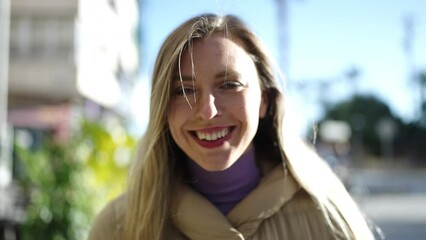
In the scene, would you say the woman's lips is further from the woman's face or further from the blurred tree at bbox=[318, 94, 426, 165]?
the blurred tree at bbox=[318, 94, 426, 165]

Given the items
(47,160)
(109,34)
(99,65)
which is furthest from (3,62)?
(109,34)

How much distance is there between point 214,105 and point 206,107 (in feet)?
0.09

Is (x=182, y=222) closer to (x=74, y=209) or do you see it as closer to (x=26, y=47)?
(x=74, y=209)

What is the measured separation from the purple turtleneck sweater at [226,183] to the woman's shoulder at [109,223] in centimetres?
25

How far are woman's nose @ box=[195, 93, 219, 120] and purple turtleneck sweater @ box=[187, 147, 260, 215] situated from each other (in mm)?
231

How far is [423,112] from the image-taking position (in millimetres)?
52406

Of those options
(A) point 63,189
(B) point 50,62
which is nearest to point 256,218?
(A) point 63,189

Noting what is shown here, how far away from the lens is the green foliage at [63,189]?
5582 mm

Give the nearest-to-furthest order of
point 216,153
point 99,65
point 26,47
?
1. point 216,153
2. point 26,47
3. point 99,65

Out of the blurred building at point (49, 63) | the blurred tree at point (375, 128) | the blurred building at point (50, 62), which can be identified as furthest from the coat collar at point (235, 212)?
the blurred tree at point (375, 128)

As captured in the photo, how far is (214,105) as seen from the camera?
1.89 meters

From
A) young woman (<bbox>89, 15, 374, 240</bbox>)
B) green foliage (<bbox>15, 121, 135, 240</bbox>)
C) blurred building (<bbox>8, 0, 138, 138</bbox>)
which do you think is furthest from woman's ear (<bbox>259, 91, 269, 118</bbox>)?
blurred building (<bbox>8, 0, 138, 138</bbox>)

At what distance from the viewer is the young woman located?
191 cm

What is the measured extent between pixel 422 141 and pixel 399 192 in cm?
2835
